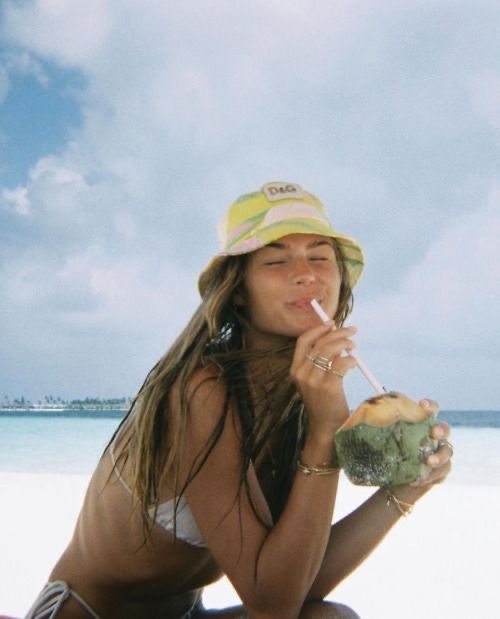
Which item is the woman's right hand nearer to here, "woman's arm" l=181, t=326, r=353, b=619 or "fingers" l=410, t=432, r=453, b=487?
"woman's arm" l=181, t=326, r=353, b=619

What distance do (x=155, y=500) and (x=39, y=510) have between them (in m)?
4.07

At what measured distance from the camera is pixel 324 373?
1279 mm

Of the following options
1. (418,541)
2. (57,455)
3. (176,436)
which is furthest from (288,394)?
(57,455)

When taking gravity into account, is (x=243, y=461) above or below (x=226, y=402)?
below

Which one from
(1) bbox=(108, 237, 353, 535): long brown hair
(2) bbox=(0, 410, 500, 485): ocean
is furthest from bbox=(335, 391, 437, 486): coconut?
(2) bbox=(0, 410, 500, 485): ocean

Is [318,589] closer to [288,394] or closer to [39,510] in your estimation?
[288,394]

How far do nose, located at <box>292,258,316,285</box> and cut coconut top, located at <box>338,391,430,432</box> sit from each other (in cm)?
32

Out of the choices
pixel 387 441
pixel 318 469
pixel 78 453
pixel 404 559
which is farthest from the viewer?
pixel 78 453

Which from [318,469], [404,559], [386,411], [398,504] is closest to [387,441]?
[386,411]

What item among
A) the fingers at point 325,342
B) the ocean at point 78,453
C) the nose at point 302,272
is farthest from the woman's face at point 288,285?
the ocean at point 78,453

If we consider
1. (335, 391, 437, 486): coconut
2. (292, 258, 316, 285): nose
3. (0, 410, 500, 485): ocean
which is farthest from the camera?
(0, 410, 500, 485): ocean

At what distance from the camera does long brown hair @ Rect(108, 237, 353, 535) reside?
130cm

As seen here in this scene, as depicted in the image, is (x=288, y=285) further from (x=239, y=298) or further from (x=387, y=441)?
(x=387, y=441)

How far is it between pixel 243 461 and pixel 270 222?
1.59 feet
